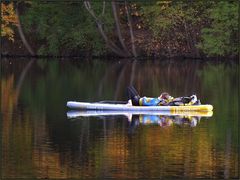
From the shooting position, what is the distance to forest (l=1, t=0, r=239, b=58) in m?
76.3

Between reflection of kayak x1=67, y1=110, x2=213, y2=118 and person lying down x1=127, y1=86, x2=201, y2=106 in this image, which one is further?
person lying down x1=127, y1=86, x2=201, y2=106

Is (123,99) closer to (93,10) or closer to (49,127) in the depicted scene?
(49,127)

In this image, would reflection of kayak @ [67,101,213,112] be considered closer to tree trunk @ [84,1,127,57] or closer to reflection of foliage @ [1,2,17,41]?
tree trunk @ [84,1,127,57]

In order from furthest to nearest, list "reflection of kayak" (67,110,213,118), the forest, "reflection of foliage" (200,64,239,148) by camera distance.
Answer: the forest → "reflection of kayak" (67,110,213,118) → "reflection of foliage" (200,64,239,148)

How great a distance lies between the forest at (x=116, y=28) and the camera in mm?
76312

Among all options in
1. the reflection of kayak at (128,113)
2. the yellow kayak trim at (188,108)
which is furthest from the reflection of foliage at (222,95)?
the reflection of kayak at (128,113)

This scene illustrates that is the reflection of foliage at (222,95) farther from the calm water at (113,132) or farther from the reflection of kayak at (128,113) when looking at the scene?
the reflection of kayak at (128,113)

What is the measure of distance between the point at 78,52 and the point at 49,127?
4751cm

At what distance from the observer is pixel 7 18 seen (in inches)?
3086

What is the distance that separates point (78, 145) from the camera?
95.3 feet

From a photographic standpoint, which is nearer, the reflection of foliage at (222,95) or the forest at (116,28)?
the reflection of foliage at (222,95)

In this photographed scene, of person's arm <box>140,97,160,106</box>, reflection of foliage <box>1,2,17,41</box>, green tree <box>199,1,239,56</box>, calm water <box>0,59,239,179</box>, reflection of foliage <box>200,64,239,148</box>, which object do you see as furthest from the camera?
reflection of foliage <box>1,2,17,41</box>

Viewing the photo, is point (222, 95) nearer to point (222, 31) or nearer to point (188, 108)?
point (188, 108)

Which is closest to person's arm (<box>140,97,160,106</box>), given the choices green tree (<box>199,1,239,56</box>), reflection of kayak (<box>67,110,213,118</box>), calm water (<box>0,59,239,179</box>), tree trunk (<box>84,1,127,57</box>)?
reflection of kayak (<box>67,110,213,118</box>)
